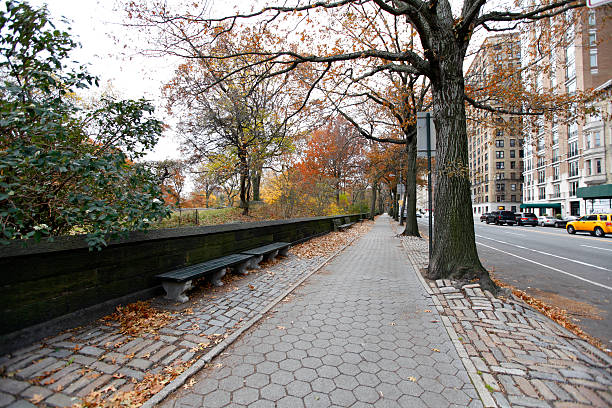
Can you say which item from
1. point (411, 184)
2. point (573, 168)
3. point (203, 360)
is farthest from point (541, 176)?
point (203, 360)

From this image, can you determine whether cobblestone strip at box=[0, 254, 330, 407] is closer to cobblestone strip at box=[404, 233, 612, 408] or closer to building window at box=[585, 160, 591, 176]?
cobblestone strip at box=[404, 233, 612, 408]

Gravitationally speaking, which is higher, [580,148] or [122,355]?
[580,148]

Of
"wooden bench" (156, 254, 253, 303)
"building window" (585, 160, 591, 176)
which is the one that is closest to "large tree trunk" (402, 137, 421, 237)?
"wooden bench" (156, 254, 253, 303)

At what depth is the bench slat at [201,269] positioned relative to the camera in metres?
4.54

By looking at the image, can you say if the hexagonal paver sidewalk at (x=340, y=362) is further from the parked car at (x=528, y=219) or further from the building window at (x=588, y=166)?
the building window at (x=588, y=166)

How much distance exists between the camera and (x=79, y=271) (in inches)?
139

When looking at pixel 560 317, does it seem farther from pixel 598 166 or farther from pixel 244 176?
pixel 598 166

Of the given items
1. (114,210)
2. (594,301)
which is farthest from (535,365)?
(114,210)

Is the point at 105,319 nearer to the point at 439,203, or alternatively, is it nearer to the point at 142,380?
the point at 142,380

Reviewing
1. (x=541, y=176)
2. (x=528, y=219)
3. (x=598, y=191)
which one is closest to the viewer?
(x=598, y=191)

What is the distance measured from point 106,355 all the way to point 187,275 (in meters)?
1.71

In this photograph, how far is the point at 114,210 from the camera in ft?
11.1

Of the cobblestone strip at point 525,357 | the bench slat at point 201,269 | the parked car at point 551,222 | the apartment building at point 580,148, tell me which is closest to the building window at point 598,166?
the apartment building at point 580,148

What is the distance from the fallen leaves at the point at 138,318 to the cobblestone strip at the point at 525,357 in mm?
3744
